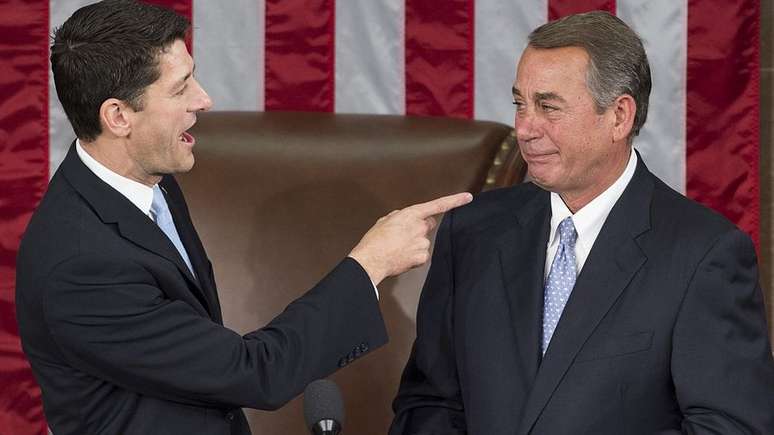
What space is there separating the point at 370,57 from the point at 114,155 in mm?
1294

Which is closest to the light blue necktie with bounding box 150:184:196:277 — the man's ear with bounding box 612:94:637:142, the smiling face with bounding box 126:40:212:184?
the smiling face with bounding box 126:40:212:184

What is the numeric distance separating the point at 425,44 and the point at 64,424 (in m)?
1.53

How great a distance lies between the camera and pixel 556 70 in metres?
2.21

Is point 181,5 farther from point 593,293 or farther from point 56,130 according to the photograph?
point 593,293

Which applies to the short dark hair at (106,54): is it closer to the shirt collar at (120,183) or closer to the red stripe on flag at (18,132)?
the shirt collar at (120,183)

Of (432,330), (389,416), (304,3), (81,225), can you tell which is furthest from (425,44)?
(81,225)

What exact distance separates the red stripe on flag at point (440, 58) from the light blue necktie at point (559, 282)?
1216mm

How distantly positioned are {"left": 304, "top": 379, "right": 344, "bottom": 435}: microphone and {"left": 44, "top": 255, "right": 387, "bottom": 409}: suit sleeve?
0.35 meters

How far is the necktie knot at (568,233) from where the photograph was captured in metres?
2.26

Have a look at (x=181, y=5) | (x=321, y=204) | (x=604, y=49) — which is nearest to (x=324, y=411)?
(x=604, y=49)

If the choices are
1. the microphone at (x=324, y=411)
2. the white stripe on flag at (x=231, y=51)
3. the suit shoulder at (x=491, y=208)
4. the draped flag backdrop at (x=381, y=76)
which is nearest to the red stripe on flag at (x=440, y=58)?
the draped flag backdrop at (x=381, y=76)

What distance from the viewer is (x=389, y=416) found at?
3117mm

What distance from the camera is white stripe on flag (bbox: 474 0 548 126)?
340 centimetres

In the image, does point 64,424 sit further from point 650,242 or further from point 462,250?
point 650,242
